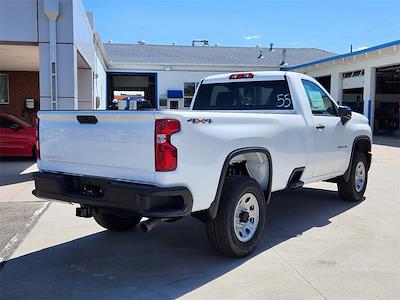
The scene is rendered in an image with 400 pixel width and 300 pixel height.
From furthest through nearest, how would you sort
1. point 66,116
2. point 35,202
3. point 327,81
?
→ point 327,81 → point 35,202 → point 66,116

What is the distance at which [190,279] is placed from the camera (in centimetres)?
430

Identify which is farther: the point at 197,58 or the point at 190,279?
the point at 197,58

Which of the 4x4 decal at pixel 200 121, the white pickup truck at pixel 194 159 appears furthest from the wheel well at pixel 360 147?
the 4x4 decal at pixel 200 121

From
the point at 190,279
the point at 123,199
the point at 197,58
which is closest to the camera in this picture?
the point at 123,199

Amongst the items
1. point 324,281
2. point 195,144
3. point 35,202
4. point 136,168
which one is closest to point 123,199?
point 136,168

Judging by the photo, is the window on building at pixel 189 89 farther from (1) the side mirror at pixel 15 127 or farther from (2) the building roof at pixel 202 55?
(1) the side mirror at pixel 15 127

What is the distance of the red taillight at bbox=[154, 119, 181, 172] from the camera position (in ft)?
12.8

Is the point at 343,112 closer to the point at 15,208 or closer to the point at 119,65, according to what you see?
the point at 15,208

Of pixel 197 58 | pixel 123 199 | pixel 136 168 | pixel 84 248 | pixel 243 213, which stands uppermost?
pixel 197 58

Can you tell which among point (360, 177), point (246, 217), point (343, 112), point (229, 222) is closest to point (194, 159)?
point (229, 222)

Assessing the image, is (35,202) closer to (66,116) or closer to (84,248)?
(84,248)

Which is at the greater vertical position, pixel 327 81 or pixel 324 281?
pixel 327 81

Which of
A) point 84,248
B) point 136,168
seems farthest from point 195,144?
point 84,248

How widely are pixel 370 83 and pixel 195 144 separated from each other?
74.1ft
